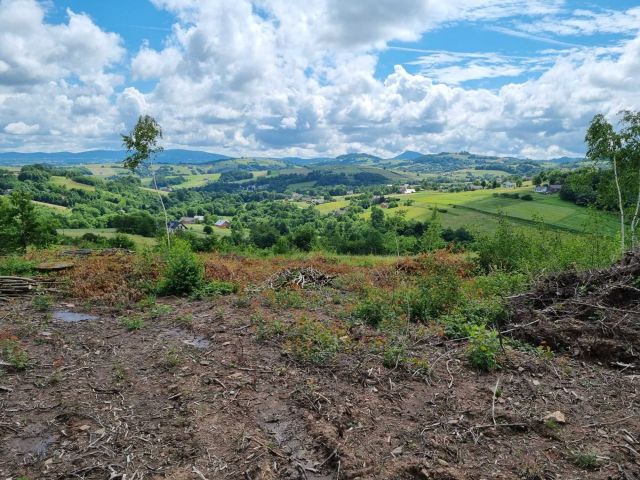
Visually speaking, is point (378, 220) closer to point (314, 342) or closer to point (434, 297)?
point (434, 297)

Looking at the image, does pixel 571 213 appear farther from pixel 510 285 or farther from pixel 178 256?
pixel 178 256

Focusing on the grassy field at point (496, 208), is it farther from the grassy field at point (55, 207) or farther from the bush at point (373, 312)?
the grassy field at point (55, 207)

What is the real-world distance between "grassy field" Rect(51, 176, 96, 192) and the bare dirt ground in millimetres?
111591

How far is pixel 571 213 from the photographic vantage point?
48.7m

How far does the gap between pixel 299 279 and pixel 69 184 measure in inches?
4547

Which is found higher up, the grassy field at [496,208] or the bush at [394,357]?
the bush at [394,357]

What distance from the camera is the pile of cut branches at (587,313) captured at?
671 centimetres

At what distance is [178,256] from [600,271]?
10654mm

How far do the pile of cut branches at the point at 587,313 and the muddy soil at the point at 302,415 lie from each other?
0.39 meters

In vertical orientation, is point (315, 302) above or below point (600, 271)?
below

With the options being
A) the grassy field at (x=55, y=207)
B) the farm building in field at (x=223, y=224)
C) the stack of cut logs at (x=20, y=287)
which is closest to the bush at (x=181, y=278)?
the stack of cut logs at (x=20, y=287)

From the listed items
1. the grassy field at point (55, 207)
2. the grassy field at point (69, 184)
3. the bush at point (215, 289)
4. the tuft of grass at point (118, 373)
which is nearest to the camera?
the tuft of grass at point (118, 373)

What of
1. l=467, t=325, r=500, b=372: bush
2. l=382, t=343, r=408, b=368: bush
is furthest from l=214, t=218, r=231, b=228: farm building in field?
l=467, t=325, r=500, b=372: bush

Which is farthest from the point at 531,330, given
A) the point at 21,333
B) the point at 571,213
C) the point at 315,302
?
the point at 571,213
